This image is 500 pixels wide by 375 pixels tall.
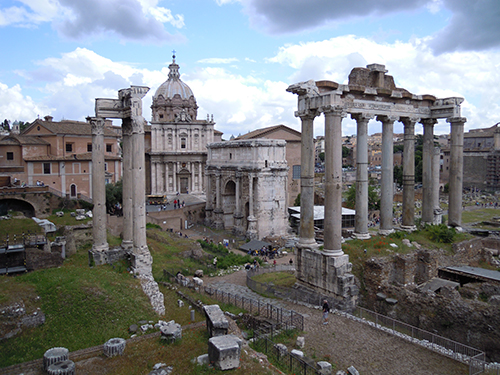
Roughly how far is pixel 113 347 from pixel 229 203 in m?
30.4

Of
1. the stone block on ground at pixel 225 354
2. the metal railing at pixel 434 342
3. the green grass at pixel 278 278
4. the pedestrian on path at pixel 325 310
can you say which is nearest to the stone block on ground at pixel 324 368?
the stone block on ground at pixel 225 354

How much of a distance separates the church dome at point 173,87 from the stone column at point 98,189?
37828 mm

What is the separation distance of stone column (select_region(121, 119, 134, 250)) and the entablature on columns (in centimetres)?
662

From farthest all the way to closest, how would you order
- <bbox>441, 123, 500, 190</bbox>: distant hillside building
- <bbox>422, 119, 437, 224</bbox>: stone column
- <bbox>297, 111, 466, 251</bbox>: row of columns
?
<bbox>441, 123, 500, 190</bbox>: distant hillside building → <bbox>422, 119, 437, 224</bbox>: stone column → <bbox>297, 111, 466, 251</bbox>: row of columns

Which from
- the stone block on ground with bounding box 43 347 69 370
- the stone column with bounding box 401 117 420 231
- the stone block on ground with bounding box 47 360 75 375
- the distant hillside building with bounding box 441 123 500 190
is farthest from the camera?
the distant hillside building with bounding box 441 123 500 190

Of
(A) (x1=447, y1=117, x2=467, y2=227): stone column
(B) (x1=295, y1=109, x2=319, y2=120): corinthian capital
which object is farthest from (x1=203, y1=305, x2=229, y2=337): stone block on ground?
(A) (x1=447, y1=117, x2=467, y2=227): stone column

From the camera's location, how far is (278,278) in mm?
18547

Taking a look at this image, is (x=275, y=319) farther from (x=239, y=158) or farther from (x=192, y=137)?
(x=192, y=137)

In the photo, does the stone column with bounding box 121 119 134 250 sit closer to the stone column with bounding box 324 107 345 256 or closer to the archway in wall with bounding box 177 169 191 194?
the stone column with bounding box 324 107 345 256

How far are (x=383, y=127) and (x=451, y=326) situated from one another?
8.76m

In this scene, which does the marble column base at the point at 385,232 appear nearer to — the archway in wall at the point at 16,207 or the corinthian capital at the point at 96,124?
the corinthian capital at the point at 96,124

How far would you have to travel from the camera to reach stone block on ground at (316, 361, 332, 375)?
9.68 meters

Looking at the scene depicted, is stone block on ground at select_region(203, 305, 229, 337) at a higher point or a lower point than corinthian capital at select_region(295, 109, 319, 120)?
lower

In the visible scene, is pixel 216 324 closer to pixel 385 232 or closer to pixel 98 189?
pixel 98 189
